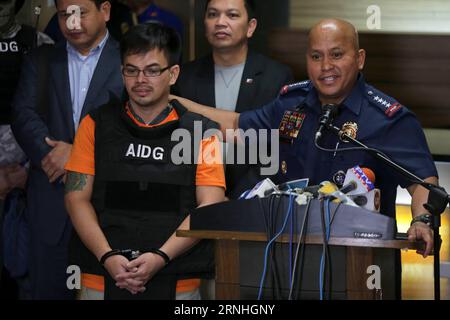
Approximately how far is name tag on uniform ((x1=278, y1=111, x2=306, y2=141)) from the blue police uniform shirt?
0.02 m

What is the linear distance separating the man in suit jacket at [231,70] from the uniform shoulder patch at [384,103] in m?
0.61

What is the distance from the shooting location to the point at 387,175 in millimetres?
3498

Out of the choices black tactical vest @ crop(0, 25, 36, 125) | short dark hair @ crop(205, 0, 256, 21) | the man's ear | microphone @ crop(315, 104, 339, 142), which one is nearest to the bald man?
microphone @ crop(315, 104, 339, 142)

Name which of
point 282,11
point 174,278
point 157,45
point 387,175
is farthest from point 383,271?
point 282,11

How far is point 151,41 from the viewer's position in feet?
12.0

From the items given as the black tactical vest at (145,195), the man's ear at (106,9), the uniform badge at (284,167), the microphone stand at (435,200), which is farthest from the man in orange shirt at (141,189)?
the microphone stand at (435,200)

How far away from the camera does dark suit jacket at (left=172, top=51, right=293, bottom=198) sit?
13.3 feet

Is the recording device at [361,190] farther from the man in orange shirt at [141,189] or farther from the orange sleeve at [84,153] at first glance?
the orange sleeve at [84,153]

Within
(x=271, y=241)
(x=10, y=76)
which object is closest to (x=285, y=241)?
(x=271, y=241)

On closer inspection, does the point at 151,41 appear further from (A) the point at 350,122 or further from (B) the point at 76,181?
(A) the point at 350,122

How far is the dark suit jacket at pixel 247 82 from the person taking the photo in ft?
13.3

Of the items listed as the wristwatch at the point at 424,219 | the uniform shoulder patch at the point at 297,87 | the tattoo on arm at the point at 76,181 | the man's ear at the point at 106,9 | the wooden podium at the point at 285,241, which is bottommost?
the wooden podium at the point at 285,241

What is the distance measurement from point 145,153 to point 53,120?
78cm

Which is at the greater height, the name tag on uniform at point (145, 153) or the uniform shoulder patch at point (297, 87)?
the uniform shoulder patch at point (297, 87)
